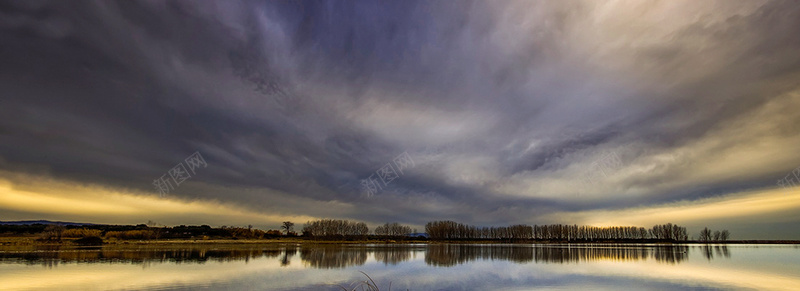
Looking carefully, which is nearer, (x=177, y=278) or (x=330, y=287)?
(x=330, y=287)

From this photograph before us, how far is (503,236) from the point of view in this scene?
616 ft

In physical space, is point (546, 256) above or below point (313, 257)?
below

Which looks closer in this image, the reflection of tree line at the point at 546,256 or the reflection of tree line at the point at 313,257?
the reflection of tree line at the point at 313,257

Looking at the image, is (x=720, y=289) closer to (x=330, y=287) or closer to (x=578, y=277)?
(x=578, y=277)

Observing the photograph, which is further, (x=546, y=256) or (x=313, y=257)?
(x=546, y=256)

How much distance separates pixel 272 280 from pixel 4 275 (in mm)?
14701

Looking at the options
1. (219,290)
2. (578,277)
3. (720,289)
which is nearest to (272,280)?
(219,290)

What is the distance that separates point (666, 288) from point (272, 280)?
20.7 metres

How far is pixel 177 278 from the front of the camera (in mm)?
21922

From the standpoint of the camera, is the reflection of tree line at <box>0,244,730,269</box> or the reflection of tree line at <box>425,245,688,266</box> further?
the reflection of tree line at <box>425,245,688,266</box>

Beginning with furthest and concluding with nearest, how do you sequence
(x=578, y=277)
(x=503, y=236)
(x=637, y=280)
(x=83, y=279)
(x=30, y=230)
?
(x=503, y=236)
(x=30, y=230)
(x=578, y=277)
(x=637, y=280)
(x=83, y=279)

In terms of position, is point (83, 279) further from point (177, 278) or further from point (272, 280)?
point (272, 280)

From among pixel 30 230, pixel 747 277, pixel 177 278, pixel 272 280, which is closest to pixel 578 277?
pixel 747 277

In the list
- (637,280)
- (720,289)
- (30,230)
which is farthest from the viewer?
(30,230)
